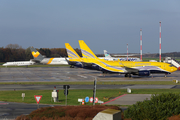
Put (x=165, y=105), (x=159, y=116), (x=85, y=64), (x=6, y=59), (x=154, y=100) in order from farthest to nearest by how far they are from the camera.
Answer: (x=6, y=59), (x=85, y=64), (x=154, y=100), (x=165, y=105), (x=159, y=116)

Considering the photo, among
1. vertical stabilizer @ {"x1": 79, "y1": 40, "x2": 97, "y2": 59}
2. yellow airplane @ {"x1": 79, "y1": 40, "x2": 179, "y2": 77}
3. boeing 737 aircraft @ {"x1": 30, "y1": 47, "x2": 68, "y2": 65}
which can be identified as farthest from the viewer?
boeing 737 aircraft @ {"x1": 30, "y1": 47, "x2": 68, "y2": 65}

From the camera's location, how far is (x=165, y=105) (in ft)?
44.8

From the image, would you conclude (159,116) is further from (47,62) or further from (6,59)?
(6,59)

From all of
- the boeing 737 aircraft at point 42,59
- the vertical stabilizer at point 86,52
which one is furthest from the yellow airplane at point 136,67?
the boeing 737 aircraft at point 42,59

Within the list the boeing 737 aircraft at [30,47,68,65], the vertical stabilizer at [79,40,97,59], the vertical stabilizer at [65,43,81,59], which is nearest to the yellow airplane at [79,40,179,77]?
the vertical stabilizer at [79,40,97,59]

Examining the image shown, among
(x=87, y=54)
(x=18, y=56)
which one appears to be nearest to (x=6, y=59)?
(x=18, y=56)

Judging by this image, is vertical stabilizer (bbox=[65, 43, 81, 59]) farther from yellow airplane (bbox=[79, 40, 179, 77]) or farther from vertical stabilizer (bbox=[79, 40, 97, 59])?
yellow airplane (bbox=[79, 40, 179, 77])

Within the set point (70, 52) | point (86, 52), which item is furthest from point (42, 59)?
point (86, 52)

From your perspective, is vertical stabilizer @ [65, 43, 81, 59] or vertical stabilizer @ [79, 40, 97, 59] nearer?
vertical stabilizer @ [79, 40, 97, 59]

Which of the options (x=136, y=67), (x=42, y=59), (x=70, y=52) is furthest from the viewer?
(x=42, y=59)

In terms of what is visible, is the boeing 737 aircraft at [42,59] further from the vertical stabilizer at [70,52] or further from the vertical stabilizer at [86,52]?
the vertical stabilizer at [86,52]

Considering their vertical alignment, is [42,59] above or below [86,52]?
below

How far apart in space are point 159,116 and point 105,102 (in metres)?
15.6

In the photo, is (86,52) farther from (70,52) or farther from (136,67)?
(70,52)
